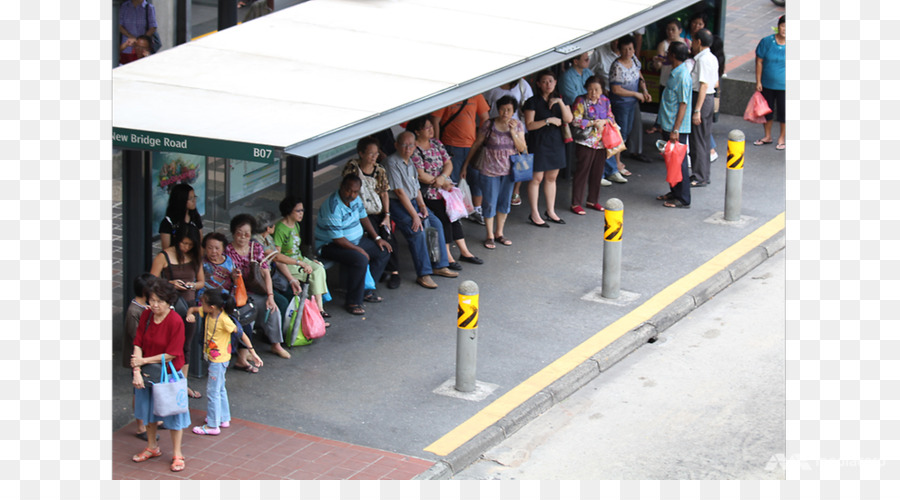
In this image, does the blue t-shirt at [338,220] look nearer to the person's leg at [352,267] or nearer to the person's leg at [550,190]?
the person's leg at [352,267]

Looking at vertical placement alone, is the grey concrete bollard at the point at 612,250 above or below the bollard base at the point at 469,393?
above

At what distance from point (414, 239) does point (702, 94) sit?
179 inches

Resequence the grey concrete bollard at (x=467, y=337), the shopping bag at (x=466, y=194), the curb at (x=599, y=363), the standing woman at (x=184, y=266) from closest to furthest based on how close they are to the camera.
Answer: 1. the curb at (x=599, y=363)
2. the grey concrete bollard at (x=467, y=337)
3. the standing woman at (x=184, y=266)
4. the shopping bag at (x=466, y=194)

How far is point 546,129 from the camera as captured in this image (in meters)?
15.2

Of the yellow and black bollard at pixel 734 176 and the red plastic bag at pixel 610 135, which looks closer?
the yellow and black bollard at pixel 734 176

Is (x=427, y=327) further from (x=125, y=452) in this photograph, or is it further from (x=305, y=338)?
(x=125, y=452)

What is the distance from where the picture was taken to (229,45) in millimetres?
12984

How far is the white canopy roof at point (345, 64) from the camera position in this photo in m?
11.0

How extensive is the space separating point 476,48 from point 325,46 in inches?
57.2

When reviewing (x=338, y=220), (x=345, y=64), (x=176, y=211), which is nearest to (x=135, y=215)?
(x=176, y=211)

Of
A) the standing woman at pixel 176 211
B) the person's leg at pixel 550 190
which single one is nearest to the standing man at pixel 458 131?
the person's leg at pixel 550 190

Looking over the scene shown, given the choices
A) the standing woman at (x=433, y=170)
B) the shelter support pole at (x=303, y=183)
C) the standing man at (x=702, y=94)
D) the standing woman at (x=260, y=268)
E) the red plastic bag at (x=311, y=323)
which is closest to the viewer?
the standing woman at (x=260, y=268)

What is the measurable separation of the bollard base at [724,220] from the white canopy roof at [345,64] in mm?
2392

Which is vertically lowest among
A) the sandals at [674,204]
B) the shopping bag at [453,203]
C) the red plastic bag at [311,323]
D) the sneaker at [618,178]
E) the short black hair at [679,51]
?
the sandals at [674,204]
